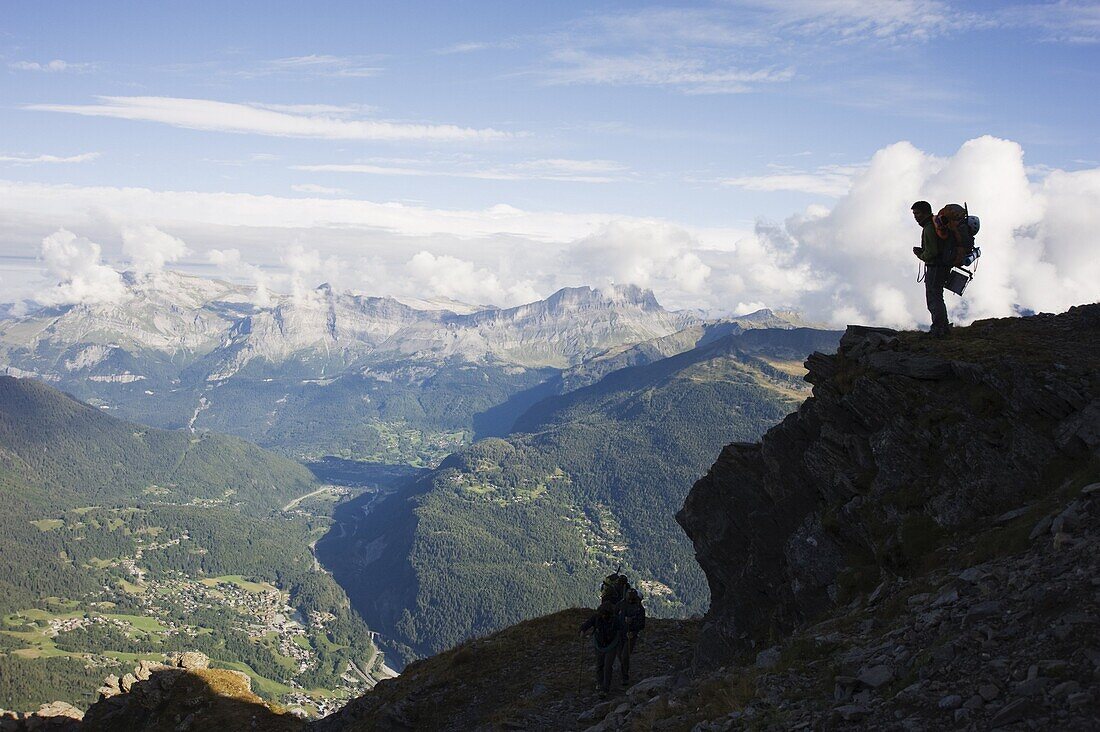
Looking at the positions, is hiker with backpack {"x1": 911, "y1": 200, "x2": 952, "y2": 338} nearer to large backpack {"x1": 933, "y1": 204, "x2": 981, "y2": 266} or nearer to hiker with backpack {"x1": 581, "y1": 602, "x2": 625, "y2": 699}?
large backpack {"x1": 933, "y1": 204, "x2": 981, "y2": 266}

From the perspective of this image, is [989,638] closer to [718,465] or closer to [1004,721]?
[1004,721]

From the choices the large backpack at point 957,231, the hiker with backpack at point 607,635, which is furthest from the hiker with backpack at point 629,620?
the large backpack at point 957,231

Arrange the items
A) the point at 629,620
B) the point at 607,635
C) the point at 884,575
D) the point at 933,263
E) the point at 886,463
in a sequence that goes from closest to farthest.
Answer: the point at 884,575
the point at 886,463
the point at 607,635
the point at 629,620
the point at 933,263

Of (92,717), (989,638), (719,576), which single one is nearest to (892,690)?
(989,638)

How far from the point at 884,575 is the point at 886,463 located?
14.9ft

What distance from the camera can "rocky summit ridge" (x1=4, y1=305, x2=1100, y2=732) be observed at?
13.4 meters

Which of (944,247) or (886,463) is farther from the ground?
(944,247)

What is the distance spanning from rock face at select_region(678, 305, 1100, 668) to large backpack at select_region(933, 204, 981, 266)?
10.4 ft

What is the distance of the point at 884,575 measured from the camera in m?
21.8

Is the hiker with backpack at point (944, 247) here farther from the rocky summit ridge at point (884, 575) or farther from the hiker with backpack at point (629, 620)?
the hiker with backpack at point (629, 620)

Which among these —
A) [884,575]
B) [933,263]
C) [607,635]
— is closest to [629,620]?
[607,635]

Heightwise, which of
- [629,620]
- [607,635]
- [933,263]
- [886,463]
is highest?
[933,263]

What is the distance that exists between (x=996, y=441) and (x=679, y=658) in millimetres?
17133

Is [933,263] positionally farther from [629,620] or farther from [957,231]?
[629,620]
